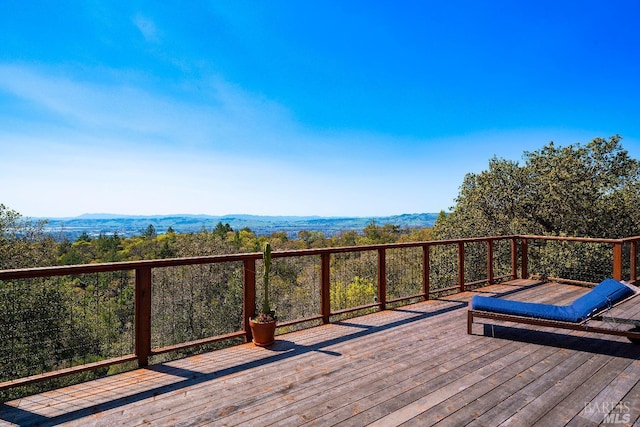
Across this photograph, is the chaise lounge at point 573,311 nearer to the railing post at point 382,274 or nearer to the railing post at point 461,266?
the railing post at point 382,274

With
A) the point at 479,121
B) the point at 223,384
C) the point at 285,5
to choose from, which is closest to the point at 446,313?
the point at 223,384

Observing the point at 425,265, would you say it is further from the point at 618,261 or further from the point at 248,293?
the point at 618,261

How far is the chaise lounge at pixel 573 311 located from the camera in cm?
358

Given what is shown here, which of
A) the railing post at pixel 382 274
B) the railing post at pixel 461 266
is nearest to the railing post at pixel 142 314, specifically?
the railing post at pixel 382 274

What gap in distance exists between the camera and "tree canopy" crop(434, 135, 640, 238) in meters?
13.3

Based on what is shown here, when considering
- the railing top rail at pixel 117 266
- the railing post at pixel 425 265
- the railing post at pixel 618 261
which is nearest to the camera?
the railing top rail at pixel 117 266

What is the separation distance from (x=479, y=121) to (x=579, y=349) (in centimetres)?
1338

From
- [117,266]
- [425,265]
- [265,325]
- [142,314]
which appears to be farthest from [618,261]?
[117,266]

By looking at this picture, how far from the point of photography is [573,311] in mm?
3727

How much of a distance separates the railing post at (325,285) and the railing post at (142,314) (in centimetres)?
208

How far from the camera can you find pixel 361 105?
49.1ft

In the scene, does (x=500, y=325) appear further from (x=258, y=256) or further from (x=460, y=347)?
(x=258, y=256)

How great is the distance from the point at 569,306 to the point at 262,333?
137 inches

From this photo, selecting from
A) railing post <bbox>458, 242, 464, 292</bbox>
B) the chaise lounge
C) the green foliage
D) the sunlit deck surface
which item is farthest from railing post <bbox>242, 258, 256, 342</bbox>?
railing post <bbox>458, 242, 464, 292</bbox>
